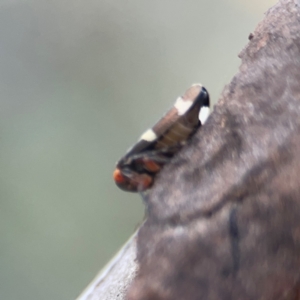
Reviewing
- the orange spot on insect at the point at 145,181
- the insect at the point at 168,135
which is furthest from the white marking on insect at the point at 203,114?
the orange spot on insect at the point at 145,181

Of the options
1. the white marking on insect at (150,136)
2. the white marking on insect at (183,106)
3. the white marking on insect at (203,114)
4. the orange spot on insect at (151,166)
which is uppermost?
the white marking on insect at (183,106)

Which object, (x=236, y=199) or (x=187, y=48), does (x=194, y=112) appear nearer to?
(x=236, y=199)

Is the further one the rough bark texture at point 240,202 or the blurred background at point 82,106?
the blurred background at point 82,106

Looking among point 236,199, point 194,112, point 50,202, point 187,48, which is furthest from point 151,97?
point 236,199

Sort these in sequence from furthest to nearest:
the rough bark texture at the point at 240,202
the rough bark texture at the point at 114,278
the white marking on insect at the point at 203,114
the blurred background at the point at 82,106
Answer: the blurred background at the point at 82,106 < the rough bark texture at the point at 114,278 < the white marking on insect at the point at 203,114 < the rough bark texture at the point at 240,202

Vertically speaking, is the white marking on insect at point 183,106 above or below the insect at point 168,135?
above

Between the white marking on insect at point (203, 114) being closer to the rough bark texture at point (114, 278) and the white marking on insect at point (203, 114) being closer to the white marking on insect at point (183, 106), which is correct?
the white marking on insect at point (183, 106)

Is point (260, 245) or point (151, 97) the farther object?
point (151, 97)
